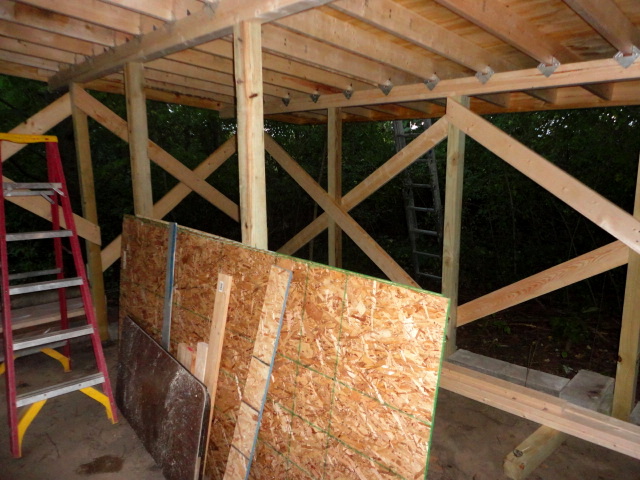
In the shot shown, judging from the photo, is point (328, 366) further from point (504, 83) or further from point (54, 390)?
point (504, 83)

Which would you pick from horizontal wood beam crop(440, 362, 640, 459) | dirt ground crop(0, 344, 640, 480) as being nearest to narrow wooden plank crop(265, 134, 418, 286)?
horizontal wood beam crop(440, 362, 640, 459)

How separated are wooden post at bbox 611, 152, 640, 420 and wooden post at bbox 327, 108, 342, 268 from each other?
338cm

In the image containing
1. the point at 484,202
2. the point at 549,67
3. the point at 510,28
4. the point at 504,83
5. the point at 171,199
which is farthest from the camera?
the point at 484,202

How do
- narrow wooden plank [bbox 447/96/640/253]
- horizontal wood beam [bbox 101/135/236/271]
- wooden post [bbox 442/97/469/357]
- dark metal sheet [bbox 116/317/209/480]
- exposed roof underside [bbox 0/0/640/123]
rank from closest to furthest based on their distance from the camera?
exposed roof underside [bbox 0/0/640/123], dark metal sheet [bbox 116/317/209/480], narrow wooden plank [bbox 447/96/640/253], wooden post [bbox 442/97/469/357], horizontal wood beam [bbox 101/135/236/271]

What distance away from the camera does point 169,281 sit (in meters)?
3.51

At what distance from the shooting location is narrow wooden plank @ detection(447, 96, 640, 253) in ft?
9.77

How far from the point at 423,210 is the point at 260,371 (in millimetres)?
5502

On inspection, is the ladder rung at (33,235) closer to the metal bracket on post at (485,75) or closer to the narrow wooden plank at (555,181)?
the narrow wooden plank at (555,181)

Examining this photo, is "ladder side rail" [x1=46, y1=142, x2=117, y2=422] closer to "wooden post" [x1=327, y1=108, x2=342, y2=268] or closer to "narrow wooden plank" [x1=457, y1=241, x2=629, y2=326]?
"wooden post" [x1=327, y1=108, x2=342, y2=268]

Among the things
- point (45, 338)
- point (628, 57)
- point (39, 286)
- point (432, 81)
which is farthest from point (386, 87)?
point (45, 338)

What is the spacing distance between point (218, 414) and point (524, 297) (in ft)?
9.40

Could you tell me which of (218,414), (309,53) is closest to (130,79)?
(309,53)

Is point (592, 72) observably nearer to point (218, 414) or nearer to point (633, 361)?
point (633, 361)

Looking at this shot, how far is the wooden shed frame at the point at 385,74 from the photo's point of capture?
2646 millimetres
